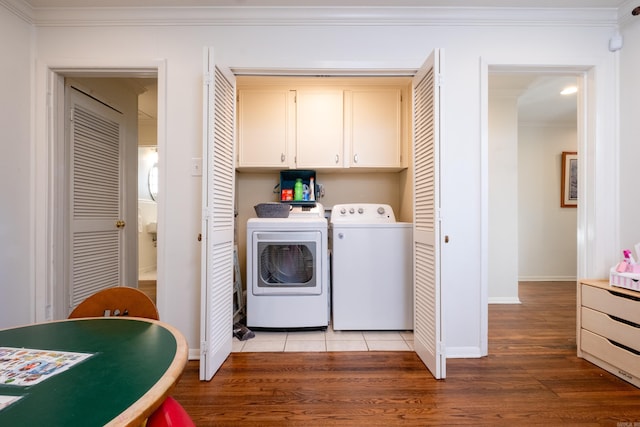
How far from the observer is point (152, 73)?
2.12 m

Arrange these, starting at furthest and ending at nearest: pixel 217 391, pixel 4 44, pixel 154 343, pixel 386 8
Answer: pixel 386 8 < pixel 4 44 < pixel 217 391 < pixel 154 343

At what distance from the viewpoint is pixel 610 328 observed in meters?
1.86

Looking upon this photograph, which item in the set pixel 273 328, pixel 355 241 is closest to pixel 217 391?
pixel 273 328

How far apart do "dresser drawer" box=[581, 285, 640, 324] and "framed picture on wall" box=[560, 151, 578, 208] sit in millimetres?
3283

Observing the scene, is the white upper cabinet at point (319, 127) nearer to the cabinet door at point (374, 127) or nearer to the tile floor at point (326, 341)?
the cabinet door at point (374, 127)

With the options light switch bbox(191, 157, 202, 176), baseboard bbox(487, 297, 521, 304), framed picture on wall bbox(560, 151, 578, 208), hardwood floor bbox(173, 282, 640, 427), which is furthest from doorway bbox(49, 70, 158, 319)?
framed picture on wall bbox(560, 151, 578, 208)

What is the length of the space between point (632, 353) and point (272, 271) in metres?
2.46

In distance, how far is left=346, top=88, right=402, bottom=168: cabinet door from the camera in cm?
297

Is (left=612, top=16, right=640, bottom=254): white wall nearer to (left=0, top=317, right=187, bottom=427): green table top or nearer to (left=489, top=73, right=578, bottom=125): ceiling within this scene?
(left=489, top=73, right=578, bottom=125): ceiling

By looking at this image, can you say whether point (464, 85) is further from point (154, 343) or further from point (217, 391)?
point (217, 391)

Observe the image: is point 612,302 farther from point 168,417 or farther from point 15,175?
point 15,175

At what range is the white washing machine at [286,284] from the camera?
2.51m

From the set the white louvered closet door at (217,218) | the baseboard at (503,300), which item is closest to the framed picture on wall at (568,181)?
the baseboard at (503,300)

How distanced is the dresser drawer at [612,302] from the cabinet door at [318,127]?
219 cm
